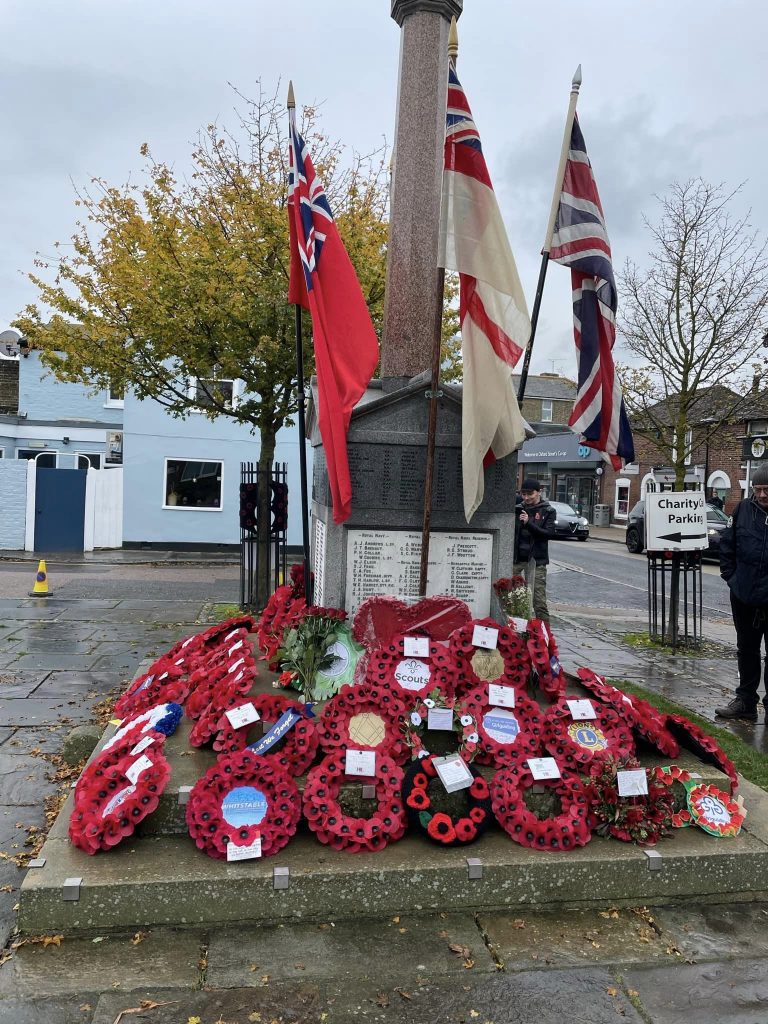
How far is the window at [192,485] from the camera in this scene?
20328 millimetres

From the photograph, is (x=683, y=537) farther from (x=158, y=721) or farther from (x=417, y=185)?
(x=158, y=721)

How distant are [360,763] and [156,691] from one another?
1.94 meters

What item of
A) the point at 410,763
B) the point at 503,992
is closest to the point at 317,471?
the point at 410,763

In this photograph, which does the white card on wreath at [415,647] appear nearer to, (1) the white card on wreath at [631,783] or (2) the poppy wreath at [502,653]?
(2) the poppy wreath at [502,653]

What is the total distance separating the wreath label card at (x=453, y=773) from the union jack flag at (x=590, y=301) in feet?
7.91

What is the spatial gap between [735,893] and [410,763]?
5.39ft

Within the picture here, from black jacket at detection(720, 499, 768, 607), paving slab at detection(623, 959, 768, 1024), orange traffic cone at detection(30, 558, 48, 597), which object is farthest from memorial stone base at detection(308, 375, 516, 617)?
orange traffic cone at detection(30, 558, 48, 597)

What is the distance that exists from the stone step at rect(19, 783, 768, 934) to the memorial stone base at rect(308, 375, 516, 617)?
1.62 meters

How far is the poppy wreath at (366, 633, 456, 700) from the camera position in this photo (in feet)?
14.0

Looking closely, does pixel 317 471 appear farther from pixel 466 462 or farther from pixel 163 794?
pixel 163 794

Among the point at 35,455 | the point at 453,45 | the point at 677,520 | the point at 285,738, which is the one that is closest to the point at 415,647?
the point at 285,738

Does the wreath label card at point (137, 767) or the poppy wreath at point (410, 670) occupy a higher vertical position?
the poppy wreath at point (410, 670)

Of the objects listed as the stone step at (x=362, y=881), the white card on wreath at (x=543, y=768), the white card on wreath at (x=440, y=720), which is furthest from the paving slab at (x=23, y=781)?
the white card on wreath at (x=543, y=768)

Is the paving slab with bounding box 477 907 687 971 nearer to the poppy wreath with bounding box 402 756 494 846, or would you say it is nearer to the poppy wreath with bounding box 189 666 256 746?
the poppy wreath with bounding box 402 756 494 846
